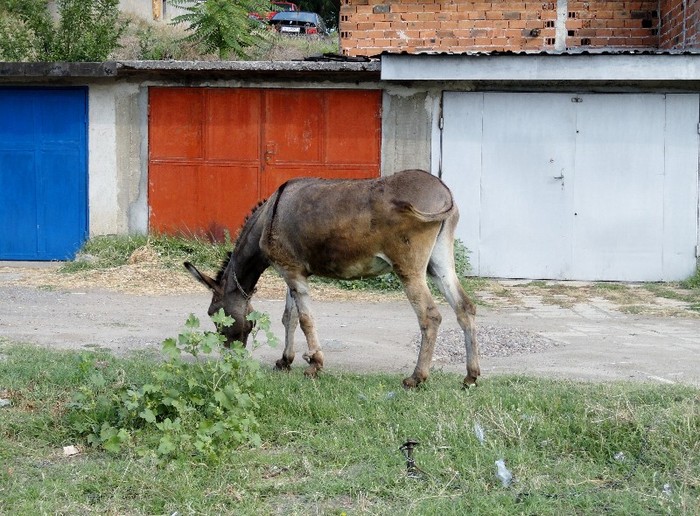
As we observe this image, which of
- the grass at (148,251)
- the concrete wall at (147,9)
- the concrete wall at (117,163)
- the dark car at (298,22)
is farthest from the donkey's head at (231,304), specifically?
the dark car at (298,22)

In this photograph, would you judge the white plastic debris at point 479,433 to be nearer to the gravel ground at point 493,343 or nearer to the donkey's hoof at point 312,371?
the donkey's hoof at point 312,371

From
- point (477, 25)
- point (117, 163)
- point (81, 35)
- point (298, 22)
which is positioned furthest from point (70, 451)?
point (298, 22)

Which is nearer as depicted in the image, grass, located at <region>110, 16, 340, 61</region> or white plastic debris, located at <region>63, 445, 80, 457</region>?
white plastic debris, located at <region>63, 445, 80, 457</region>

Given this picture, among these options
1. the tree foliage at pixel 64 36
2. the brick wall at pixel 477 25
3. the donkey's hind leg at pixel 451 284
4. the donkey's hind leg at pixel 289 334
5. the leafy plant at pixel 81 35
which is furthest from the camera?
the leafy plant at pixel 81 35

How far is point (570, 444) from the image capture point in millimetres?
5078

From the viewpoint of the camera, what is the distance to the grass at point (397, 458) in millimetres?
4434

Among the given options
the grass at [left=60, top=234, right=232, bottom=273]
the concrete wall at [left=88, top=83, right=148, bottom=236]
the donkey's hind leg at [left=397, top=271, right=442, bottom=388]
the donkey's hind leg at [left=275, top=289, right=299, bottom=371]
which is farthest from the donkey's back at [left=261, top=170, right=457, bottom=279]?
the concrete wall at [left=88, top=83, right=148, bottom=236]

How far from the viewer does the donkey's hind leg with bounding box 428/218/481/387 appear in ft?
→ 20.9

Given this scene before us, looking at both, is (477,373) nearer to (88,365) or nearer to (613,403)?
(613,403)

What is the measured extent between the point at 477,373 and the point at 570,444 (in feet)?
4.16

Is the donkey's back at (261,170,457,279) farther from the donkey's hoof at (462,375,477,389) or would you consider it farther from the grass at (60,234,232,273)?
the grass at (60,234,232,273)

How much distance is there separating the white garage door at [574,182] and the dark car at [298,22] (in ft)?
66.2

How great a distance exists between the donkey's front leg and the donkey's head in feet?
1.57

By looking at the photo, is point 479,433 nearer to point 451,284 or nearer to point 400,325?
point 451,284
